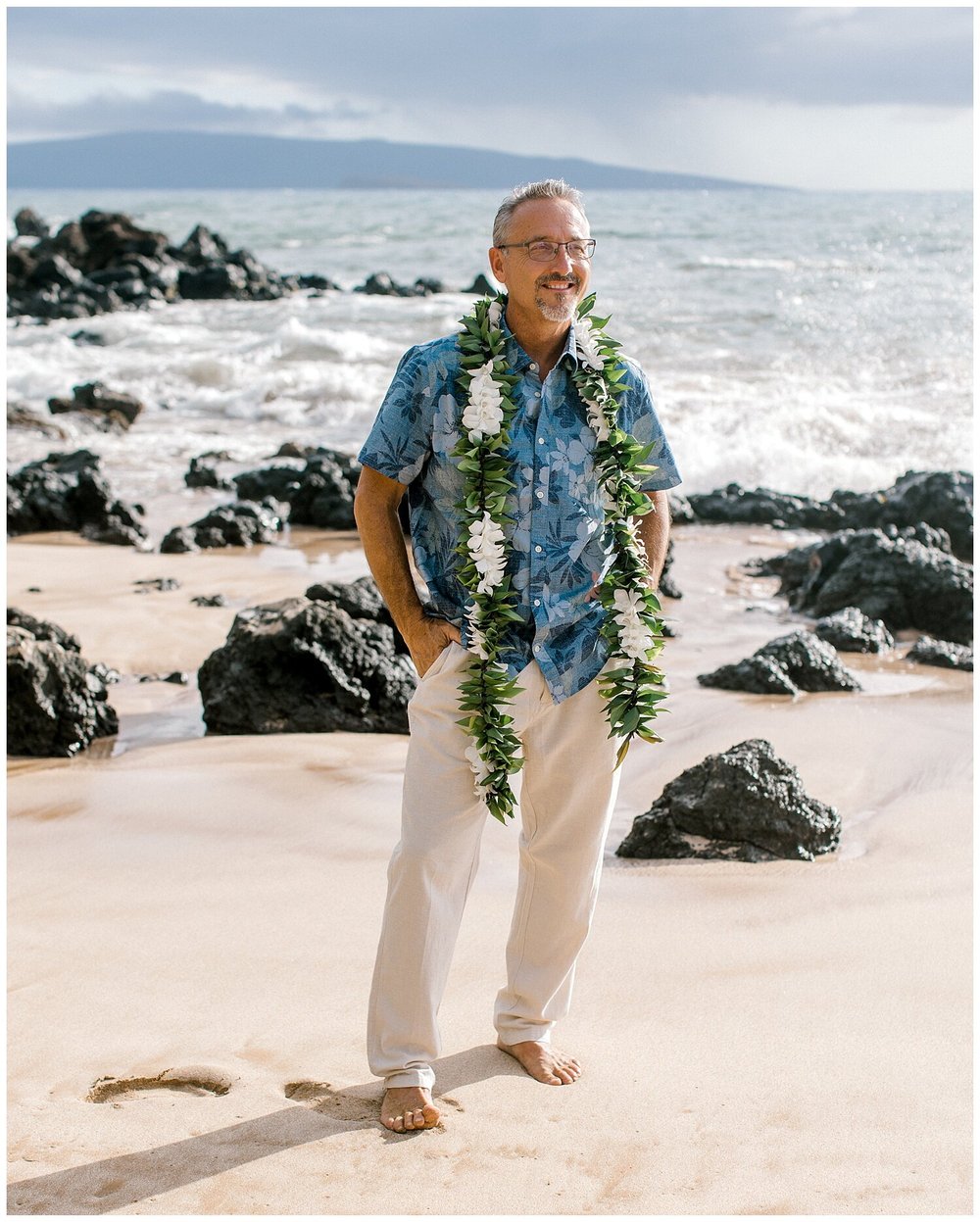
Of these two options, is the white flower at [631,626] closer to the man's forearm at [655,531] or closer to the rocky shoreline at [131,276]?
the man's forearm at [655,531]

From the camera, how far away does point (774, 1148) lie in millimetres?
3199

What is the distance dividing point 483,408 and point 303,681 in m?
3.78

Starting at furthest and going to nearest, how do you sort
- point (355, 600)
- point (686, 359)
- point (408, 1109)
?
point (686, 359)
point (355, 600)
point (408, 1109)

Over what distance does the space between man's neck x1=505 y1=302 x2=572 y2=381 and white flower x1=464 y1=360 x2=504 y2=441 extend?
17 centimetres

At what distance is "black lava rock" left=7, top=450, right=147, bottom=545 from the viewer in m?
11.7

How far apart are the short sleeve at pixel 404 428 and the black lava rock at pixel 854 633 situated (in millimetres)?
5595

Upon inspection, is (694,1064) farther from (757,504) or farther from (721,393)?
(721,393)

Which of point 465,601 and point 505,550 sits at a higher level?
point 505,550

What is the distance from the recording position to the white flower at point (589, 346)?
3418mm

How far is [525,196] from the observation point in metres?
3.38

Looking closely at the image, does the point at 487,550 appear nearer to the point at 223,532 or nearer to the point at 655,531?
the point at 655,531

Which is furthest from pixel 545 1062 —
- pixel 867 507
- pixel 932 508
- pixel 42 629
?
pixel 867 507

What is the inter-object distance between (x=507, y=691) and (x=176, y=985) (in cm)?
159

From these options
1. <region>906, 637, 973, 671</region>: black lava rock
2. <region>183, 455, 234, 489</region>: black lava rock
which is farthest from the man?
<region>183, 455, 234, 489</region>: black lava rock
